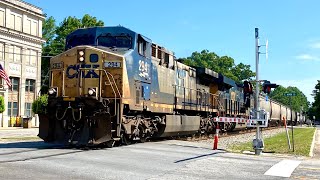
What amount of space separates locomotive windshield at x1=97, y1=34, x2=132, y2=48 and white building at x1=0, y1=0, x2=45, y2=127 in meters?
36.5

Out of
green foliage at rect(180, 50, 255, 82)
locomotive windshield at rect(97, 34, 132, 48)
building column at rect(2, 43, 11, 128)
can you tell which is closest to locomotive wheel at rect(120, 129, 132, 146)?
locomotive windshield at rect(97, 34, 132, 48)

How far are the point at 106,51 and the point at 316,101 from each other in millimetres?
105811

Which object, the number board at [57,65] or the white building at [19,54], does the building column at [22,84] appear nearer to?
the white building at [19,54]

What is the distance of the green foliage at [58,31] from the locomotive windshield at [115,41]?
48521 mm

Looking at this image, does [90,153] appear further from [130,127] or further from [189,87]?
[189,87]

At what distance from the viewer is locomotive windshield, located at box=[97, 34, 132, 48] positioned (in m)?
15.0

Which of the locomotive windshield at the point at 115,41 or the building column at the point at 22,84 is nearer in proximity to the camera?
the locomotive windshield at the point at 115,41

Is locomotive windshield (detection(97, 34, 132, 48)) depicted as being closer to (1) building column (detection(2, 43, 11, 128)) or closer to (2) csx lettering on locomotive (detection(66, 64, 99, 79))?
(2) csx lettering on locomotive (detection(66, 64, 99, 79))

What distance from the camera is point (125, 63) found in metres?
14.1

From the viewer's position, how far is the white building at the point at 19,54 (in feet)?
162

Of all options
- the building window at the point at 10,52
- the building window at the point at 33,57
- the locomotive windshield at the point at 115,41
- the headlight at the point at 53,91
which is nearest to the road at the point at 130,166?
the headlight at the point at 53,91

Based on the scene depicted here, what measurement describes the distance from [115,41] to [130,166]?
6.25m

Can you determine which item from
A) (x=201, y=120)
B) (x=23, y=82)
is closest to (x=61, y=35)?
(x=23, y=82)

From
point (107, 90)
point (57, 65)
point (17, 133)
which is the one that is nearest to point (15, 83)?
point (17, 133)
